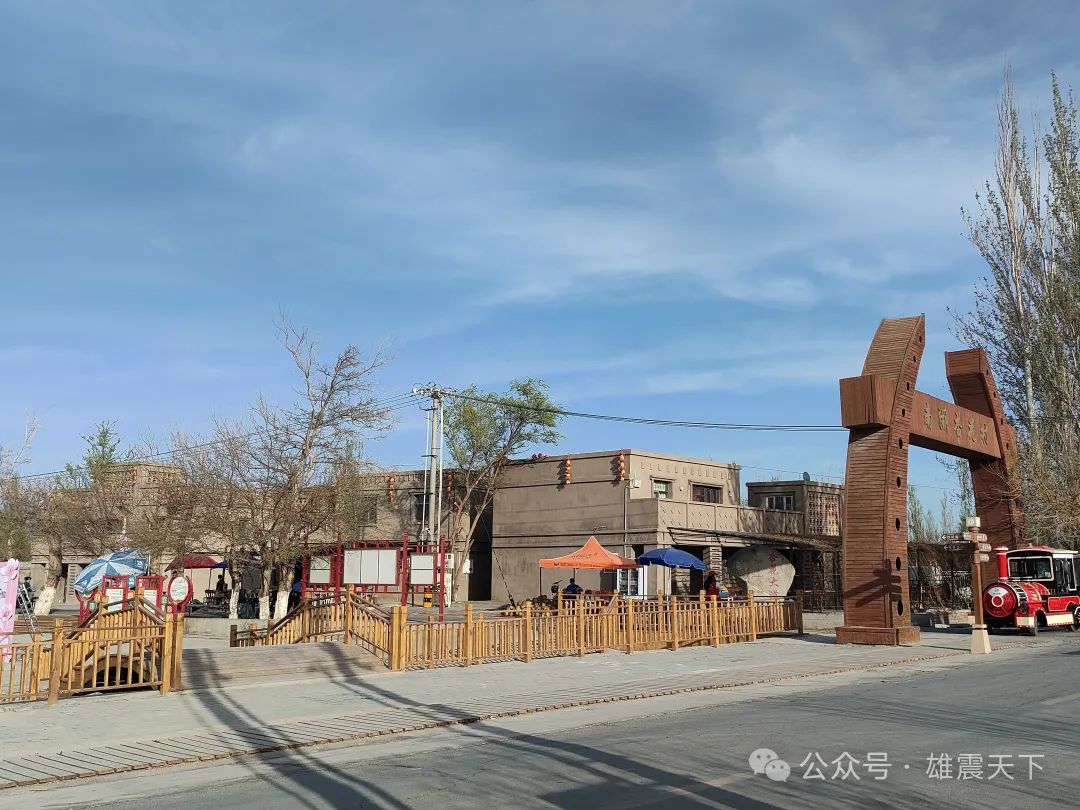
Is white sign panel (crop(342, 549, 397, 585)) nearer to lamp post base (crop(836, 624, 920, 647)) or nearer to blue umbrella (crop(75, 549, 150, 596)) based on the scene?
blue umbrella (crop(75, 549, 150, 596))

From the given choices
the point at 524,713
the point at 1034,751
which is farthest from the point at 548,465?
the point at 1034,751

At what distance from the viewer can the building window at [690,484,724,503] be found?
43.8 m

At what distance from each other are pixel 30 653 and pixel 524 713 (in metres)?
7.12

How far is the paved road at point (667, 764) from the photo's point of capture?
24.2 ft

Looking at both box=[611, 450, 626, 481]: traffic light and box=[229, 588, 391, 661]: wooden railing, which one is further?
box=[611, 450, 626, 481]: traffic light

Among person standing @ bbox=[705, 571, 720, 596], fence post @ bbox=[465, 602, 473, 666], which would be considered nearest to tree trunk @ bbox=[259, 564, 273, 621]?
fence post @ bbox=[465, 602, 473, 666]

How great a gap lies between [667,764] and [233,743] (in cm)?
489

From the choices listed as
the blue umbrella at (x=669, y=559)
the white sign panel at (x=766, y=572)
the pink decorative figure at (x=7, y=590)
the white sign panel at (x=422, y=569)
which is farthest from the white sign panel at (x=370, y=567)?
the white sign panel at (x=766, y=572)

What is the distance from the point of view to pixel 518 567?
45.2m

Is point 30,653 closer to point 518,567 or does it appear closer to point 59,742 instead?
point 59,742

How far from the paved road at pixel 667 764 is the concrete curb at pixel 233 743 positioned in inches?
14.7

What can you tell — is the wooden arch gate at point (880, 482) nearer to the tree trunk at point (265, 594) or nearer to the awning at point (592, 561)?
the awning at point (592, 561)

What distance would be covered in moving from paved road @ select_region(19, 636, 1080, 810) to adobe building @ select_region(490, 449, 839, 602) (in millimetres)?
25266

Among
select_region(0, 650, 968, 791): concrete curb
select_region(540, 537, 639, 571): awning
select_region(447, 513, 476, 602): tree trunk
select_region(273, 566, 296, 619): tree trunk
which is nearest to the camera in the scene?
select_region(0, 650, 968, 791): concrete curb
